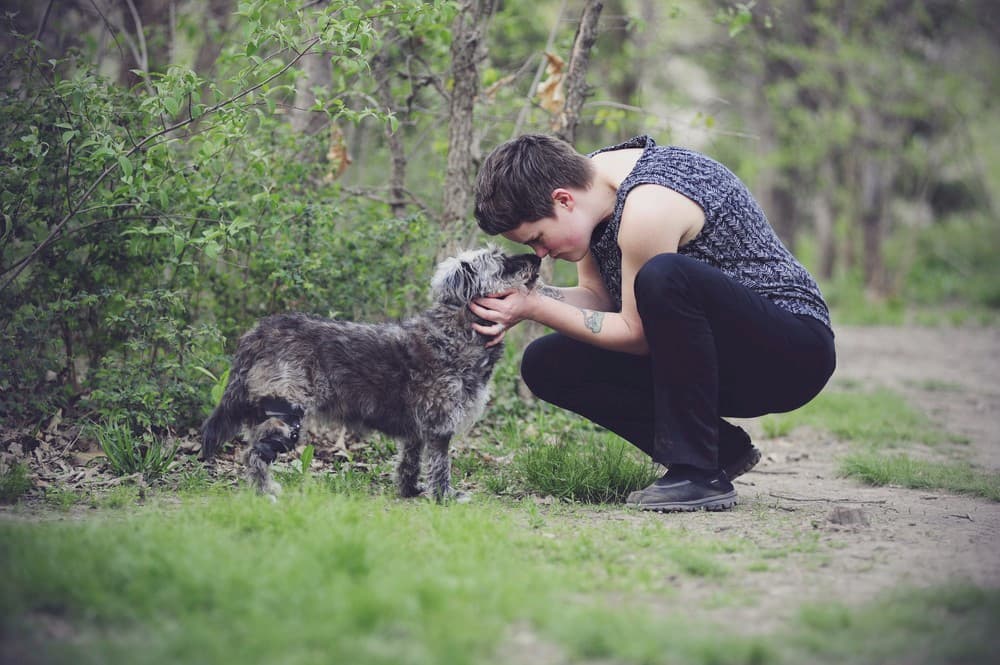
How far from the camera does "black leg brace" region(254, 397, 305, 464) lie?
424 cm

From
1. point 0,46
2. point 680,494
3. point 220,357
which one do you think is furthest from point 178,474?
point 0,46

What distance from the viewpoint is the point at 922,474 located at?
213 inches

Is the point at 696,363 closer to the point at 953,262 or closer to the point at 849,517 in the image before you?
the point at 849,517

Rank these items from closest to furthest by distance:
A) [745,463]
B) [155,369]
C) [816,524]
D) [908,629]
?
[908,629] → [816,524] → [745,463] → [155,369]

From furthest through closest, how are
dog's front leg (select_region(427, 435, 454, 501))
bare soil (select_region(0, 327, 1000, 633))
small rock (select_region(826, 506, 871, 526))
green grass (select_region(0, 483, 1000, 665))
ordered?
1. dog's front leg (select_region(427, 435, 454, 501))
2. small rock (select_region(826, 506, 871, 526))
3. bare soil (select_region(0, 327, 1000, 633))
4. green grass (select_region(0, 483, 1000, 665))

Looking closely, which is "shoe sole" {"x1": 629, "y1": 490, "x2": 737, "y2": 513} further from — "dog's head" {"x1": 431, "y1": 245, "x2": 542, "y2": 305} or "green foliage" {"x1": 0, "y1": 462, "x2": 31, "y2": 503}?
"green foliage" {"x1": 0, "y1": 462, "x2": 31, "y2": 503}

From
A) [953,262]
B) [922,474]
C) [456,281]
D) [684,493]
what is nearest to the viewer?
[684,493]

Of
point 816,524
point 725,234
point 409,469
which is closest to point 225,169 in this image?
point 409,469

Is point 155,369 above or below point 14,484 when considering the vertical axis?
above

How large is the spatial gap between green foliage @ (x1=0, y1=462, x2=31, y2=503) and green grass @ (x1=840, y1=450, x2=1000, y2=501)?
447 centimetres

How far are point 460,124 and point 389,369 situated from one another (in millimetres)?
2167

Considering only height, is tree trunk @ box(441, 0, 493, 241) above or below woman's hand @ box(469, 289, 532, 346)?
above

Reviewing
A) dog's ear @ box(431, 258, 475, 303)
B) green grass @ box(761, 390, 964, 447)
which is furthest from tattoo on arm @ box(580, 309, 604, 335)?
green grass @ box(761, 390, 964, 447)

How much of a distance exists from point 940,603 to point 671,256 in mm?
1882
